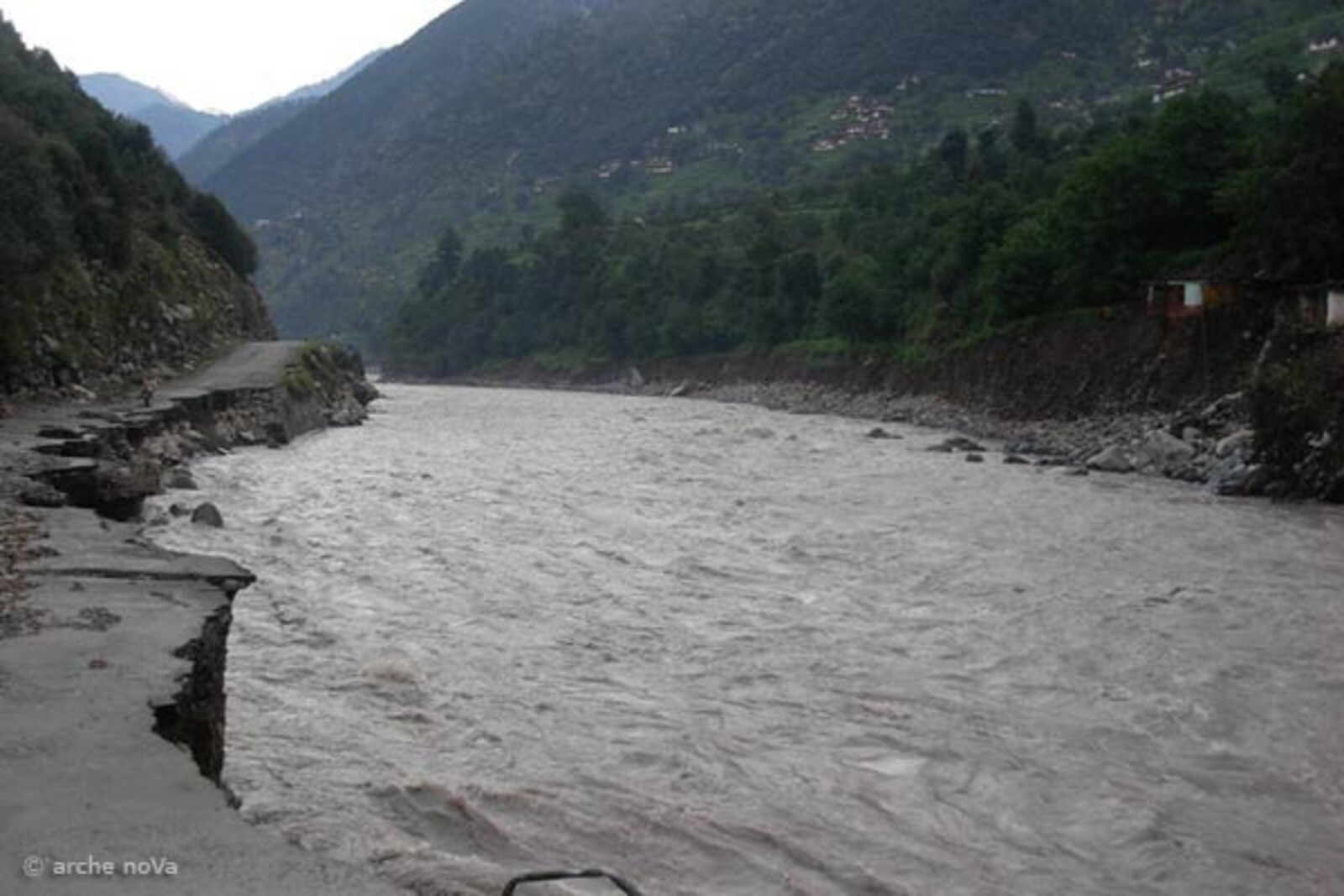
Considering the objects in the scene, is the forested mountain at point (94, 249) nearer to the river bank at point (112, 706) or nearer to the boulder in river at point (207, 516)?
the boulder in river at point (207, 516)

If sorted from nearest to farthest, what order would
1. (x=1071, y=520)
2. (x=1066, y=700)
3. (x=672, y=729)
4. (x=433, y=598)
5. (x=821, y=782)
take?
(x=821, y=782) < (x=672, y=729) < (x=1066, y=700) < (x=433, y=598) < (x=1071, y=520)

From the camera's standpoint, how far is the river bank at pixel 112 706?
5652mm

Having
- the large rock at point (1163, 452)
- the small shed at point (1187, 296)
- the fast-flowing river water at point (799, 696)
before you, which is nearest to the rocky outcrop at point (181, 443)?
the fast-flowing river water at point (799, 696)

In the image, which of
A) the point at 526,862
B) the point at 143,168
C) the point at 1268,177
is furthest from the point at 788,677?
the point at 143,168

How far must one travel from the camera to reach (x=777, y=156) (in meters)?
189

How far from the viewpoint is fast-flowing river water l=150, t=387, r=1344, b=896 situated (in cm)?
823

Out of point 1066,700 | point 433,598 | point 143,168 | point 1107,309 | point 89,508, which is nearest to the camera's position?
point 1066,700

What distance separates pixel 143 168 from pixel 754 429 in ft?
128

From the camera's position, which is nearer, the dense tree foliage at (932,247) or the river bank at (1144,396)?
the river bank at (1144,396)

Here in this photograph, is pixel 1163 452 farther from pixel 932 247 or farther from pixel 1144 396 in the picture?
pixel 932 247

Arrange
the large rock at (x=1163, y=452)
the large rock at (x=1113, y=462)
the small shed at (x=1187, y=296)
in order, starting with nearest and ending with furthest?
1. the large rock at (x=1163, y=452)
2. the large rock at (x=1113, y=462)
3. the small shed at (x=1187, y=296)

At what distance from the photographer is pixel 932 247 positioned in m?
72.8

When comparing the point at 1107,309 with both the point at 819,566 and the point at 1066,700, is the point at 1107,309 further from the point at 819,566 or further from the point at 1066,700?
the point at 1066,700

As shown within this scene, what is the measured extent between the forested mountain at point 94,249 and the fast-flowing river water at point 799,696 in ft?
33.3
